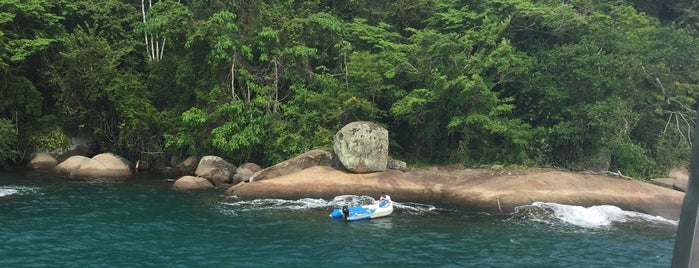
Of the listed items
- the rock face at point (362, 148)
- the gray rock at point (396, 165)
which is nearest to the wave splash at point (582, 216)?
the gray rock at point (396, 165)

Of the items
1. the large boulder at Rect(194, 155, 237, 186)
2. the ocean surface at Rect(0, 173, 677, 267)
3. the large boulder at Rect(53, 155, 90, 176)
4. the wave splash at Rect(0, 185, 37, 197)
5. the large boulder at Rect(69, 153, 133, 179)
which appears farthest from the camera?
the large boulder at Rect(53, 155, 90, 176)

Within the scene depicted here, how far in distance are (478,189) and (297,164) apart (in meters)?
→ 8.31

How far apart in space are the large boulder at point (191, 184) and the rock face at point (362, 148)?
6.58 meters

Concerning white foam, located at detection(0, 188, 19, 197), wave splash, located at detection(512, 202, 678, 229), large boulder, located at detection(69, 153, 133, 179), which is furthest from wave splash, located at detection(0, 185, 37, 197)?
wave splash, located at detection(512, 202, 678, 229)

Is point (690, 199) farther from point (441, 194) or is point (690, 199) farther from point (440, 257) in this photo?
point (441, 194)

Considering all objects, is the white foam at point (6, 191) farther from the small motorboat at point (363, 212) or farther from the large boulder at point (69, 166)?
the small motorboat at point (363, 212)

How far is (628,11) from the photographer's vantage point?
28125 mm

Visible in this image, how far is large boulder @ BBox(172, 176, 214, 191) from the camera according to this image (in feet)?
78.4

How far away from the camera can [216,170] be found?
85.1 ft

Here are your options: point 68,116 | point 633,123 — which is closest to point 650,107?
point 633,123

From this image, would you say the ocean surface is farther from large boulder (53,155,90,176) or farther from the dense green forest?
the dense green forest

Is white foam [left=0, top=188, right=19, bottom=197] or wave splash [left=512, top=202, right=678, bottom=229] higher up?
wave splash [left=512, top=202, right=678, bottom=229]

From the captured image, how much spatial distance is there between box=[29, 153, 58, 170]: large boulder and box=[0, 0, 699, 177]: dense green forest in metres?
0.73

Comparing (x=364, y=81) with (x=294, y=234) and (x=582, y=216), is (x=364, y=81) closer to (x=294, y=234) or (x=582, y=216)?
(x=294, y=234)
